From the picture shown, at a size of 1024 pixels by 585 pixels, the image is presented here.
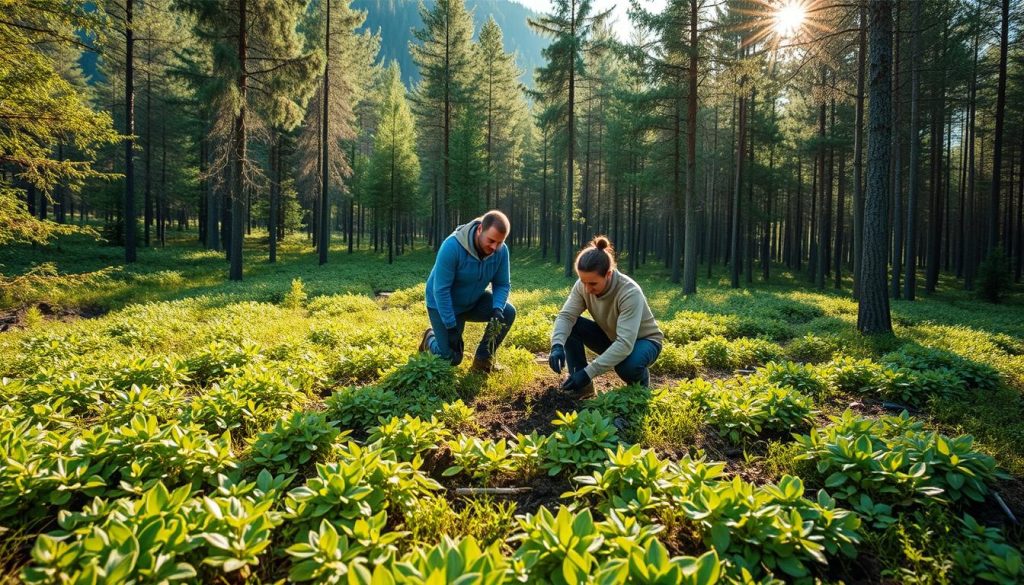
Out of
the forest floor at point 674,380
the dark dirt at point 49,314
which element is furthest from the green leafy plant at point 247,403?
the dark dirt at point 49,314

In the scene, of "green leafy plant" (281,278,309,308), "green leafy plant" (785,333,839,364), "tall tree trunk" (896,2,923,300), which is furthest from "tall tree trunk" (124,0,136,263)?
"tall tree trunk" (896,2,923,300)

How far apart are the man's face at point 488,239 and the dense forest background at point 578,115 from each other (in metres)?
6.18

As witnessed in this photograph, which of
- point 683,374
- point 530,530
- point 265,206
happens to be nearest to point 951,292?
point 683,374

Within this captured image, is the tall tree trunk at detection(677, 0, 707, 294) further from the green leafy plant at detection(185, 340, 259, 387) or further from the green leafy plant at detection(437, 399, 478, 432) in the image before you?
the green leafy plant at detection(185, 340, 259, 387)

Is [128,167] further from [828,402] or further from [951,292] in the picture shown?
[951,292]

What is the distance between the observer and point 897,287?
17.6 meters

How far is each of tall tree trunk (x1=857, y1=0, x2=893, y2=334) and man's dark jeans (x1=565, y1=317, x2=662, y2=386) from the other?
623 centimetres

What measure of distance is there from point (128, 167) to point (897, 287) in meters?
A: 31.1

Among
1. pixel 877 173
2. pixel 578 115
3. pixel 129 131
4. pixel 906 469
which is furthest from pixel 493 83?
pixel 906 469

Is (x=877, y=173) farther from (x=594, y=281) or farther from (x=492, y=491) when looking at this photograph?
(x=492, y=491)

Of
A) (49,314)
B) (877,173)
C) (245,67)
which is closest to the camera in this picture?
(877,173)

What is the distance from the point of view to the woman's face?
4359mm

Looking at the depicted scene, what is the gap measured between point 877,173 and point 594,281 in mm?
7136

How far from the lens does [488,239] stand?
17.3 feet
